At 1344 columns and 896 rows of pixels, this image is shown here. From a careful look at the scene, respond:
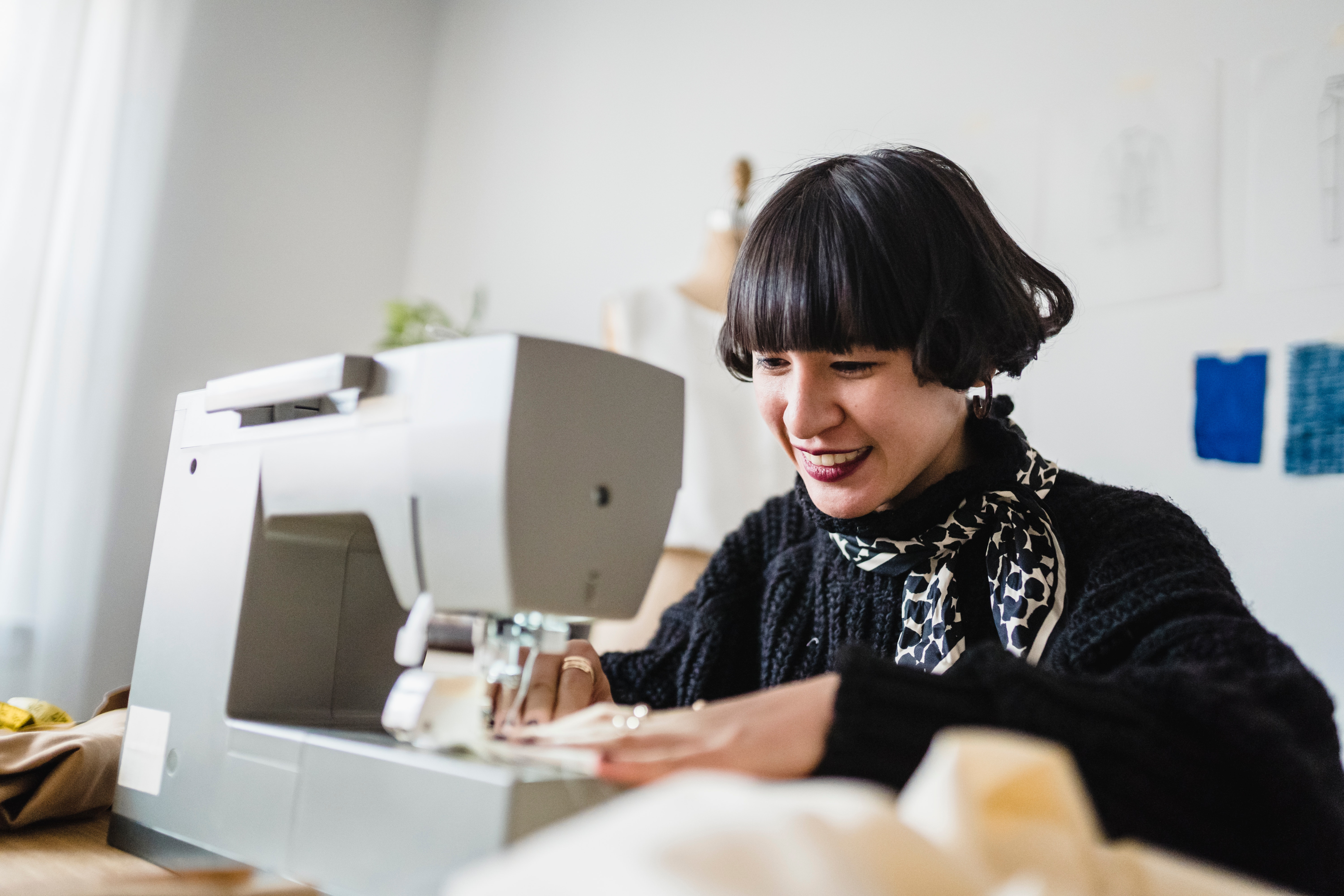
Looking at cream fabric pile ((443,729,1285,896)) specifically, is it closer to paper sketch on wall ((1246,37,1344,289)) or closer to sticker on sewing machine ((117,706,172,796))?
sticker on sewing machine ((117,706,172,796))

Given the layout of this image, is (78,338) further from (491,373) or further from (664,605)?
(491,373)

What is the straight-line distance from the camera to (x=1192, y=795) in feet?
1.90

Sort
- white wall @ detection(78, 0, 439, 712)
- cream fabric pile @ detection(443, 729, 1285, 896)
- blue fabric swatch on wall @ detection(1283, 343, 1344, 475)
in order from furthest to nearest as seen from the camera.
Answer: white wall @ detection(78, 0, 439, 712)
blue fabric swatch on wall @ detection(1283, 343, 1344, 475)
cream fabric pile @ detection(443, 729, 1285, 896)

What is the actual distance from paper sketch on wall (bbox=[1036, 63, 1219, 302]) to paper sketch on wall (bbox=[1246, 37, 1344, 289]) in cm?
6

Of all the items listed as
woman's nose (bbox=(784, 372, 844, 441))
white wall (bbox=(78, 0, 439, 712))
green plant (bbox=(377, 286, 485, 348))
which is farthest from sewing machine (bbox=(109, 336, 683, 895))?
white wall (bbox=(78, 0, 439, 712))

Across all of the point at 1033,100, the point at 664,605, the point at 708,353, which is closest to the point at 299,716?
the point at 664,605

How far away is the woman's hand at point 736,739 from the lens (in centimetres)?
57

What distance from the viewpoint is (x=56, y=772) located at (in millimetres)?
864

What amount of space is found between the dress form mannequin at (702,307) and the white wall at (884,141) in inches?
12.6

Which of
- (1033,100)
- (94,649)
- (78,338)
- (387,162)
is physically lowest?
(94,649)

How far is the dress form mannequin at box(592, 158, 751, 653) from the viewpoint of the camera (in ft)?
5.80

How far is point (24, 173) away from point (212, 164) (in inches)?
18.3

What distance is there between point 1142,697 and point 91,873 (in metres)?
A: 0.73

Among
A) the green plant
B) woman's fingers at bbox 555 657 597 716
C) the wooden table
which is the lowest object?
the wooden table
